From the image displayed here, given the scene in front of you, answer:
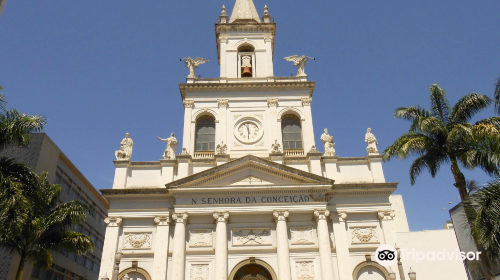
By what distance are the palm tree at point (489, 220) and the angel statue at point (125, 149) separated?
17864 millimetres

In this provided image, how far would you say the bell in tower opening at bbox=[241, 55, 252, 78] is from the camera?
2769 cm

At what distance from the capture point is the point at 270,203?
20.5m

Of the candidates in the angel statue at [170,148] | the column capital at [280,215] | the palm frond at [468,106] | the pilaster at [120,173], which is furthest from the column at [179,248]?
the palm frond at [468,106]

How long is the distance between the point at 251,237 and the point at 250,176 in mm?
3280

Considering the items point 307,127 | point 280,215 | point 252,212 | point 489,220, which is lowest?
point 489,220

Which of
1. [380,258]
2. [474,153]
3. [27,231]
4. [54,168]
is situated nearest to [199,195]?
[27,231]

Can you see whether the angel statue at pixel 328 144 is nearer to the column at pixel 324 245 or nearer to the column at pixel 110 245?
the column at pixel 324 245

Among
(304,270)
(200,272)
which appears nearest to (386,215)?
(304,270)

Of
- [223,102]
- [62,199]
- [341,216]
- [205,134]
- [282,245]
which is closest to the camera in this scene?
[282,245]

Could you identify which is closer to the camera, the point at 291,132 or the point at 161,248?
the point at 161,248

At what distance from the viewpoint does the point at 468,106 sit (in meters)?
17.1

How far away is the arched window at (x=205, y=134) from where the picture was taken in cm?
2420

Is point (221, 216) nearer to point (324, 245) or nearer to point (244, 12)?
point (324, 245)

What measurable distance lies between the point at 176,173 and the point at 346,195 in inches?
387
